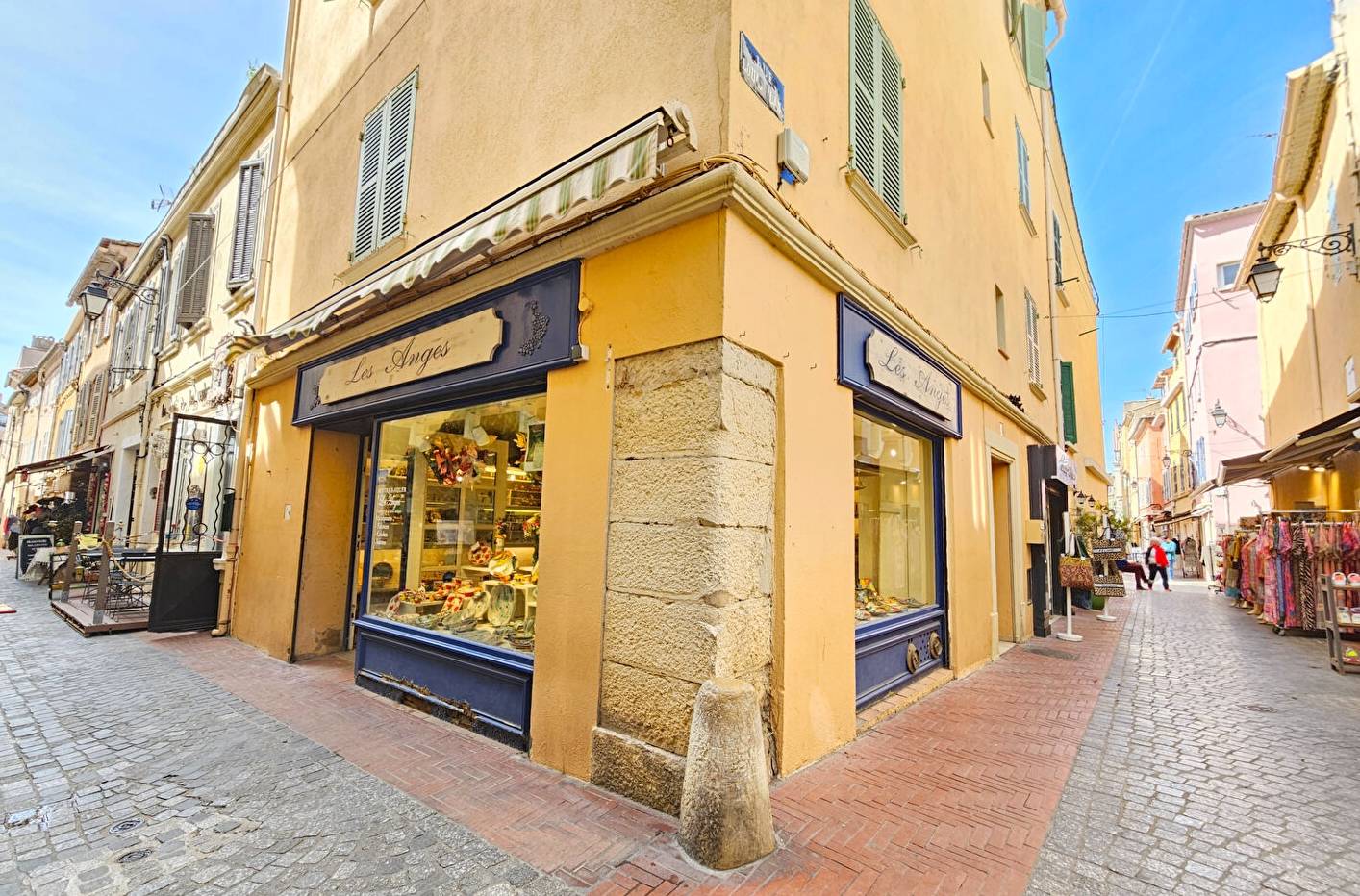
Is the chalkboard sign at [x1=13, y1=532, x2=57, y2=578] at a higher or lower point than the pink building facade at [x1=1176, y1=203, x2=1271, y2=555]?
lower

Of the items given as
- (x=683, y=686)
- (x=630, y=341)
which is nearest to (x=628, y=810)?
(x=683, y=686)

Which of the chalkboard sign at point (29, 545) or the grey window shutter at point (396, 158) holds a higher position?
the grey window shutter at point (396, 158)

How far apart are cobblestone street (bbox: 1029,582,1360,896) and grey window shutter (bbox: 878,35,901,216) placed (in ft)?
15.5

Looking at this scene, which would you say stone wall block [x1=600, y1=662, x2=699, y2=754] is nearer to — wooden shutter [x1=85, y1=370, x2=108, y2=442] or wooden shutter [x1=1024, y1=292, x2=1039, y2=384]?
wooden shutter [x1=1024, y1=292, x2=1039, y2=384]

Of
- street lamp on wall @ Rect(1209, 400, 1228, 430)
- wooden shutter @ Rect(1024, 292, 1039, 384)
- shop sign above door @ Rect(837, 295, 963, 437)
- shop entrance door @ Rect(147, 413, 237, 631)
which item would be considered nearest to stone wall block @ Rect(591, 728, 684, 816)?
shop sign above door @ Rect(837, 295, 963, 437)

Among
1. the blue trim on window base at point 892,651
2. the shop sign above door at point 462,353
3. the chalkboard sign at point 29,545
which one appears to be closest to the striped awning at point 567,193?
the shop sign above door at point 462,353

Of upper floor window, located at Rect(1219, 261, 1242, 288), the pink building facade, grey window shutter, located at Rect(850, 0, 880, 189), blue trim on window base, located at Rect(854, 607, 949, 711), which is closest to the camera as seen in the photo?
blue trim on window base, located at Rect(854, 607, 949, 711)

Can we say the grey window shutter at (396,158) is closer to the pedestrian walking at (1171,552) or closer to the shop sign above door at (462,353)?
the shop sign above door at (462,353)

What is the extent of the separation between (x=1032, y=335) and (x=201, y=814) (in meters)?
12.7

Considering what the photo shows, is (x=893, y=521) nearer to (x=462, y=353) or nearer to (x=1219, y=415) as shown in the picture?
(x=462, y=353)

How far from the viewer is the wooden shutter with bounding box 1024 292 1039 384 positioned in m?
10.8

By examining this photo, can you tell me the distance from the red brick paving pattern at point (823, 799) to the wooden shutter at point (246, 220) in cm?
697

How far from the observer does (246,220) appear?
9.59m

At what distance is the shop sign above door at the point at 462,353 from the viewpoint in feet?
13.8
